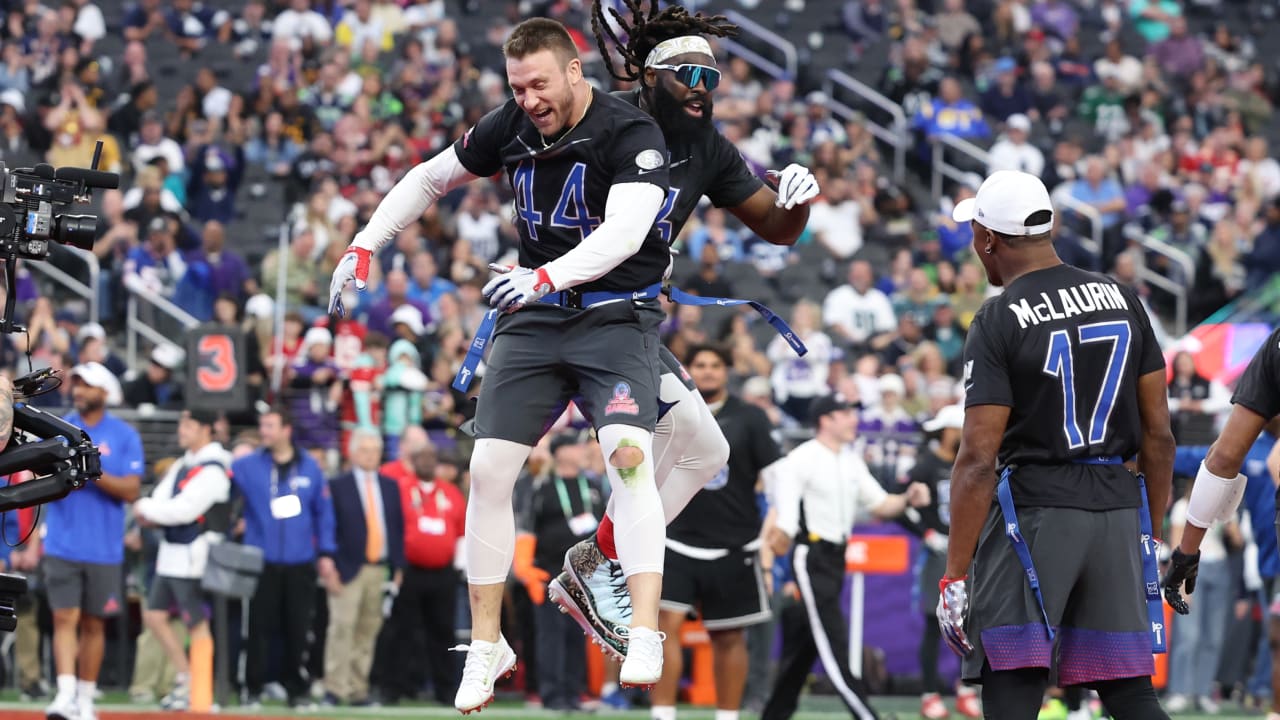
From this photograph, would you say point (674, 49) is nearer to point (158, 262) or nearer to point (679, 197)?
point (679, 197)

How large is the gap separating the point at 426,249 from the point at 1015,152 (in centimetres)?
686

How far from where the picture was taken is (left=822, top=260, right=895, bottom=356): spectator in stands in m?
17.3

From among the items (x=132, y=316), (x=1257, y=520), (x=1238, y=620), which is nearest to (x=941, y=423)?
(x=1257, y=520)

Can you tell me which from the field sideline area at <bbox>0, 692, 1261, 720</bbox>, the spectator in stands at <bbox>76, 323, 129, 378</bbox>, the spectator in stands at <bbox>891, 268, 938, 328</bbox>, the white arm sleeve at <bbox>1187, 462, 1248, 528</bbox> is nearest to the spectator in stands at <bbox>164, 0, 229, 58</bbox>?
the spectator in stands at <bbox>76, 323, 129, 378</bbox>

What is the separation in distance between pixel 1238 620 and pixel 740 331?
4.81 m

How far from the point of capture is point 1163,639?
20.5 feet

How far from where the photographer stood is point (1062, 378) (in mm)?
6039

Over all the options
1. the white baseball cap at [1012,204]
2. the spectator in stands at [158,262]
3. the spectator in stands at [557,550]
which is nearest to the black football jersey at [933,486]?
the spectator in stands at [557,550]

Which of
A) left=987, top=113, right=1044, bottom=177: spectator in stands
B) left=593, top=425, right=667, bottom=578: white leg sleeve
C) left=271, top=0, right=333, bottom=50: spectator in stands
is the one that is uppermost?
left=271, top=0, right=333, bottom=50: spectator in stands

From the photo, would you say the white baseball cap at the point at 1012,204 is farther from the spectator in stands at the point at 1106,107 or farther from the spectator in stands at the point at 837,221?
the spectator in stands at the point at 1106,107

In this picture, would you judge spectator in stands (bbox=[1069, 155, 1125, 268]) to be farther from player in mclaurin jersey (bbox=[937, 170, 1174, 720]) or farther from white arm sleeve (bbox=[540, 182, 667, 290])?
white arm sleeve (bbox=[540, 182, 667, 290])

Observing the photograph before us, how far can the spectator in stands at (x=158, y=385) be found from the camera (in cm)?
1479

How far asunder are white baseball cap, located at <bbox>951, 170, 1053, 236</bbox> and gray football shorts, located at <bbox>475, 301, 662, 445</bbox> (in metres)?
1.26

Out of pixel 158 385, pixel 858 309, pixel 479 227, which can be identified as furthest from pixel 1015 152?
pixel 158 385
